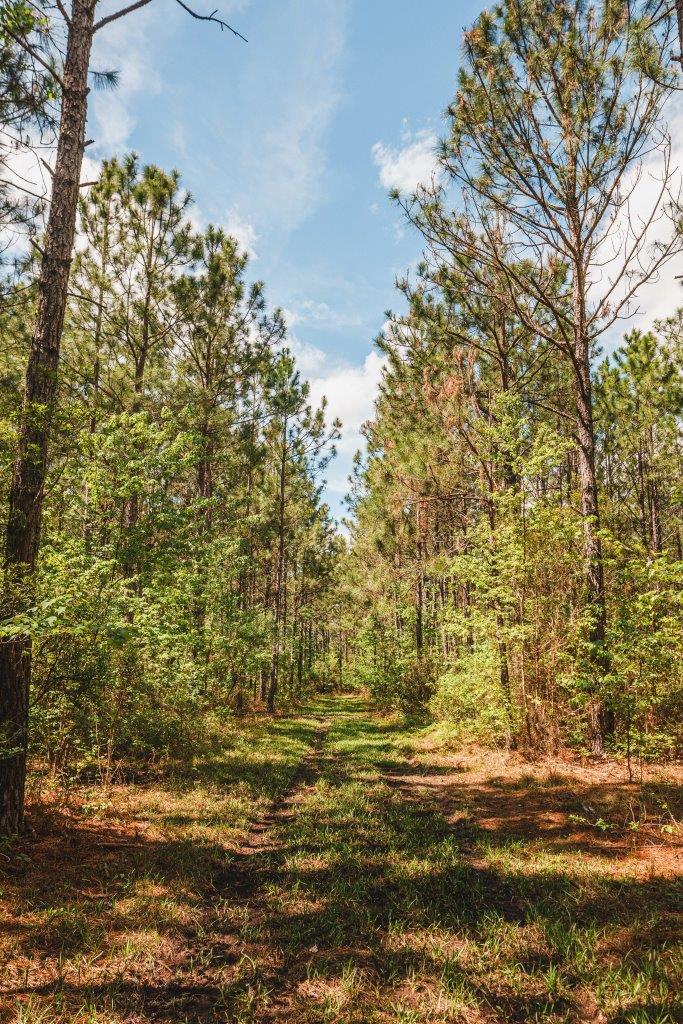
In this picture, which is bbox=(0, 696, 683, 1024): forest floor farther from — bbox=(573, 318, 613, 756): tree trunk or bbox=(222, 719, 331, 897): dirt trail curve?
bbox=(573, 318, 613, 756): tree trunk

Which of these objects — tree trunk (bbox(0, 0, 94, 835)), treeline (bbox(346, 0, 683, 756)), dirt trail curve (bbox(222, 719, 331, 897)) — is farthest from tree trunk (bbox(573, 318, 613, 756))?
tree trunk (bbox(0, 0, 94, 835))

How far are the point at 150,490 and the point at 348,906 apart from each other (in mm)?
5814

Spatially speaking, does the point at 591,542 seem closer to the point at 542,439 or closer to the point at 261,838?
the point at 542,439

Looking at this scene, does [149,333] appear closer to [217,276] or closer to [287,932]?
[217,276]

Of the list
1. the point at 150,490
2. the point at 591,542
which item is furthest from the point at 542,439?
the point at 150,490

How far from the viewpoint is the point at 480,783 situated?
8367 millimetres

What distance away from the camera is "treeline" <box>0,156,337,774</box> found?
534cm

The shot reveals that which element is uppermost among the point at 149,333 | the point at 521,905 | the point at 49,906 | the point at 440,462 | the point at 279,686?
the point at 149,333

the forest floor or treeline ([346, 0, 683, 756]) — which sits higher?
treeline ([346, 0, 683, 756])

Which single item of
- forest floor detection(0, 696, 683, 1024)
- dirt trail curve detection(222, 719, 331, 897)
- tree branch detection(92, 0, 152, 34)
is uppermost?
tree branch detection(92, 0, 152, 34)

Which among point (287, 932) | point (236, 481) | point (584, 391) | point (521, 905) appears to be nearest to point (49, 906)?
point (287, 932)

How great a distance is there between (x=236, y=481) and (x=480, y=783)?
1298 centimetres

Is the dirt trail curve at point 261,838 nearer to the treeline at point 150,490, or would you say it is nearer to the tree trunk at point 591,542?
the treeline at point 150,490

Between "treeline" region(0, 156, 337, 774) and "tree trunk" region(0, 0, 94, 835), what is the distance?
7.5 inches
